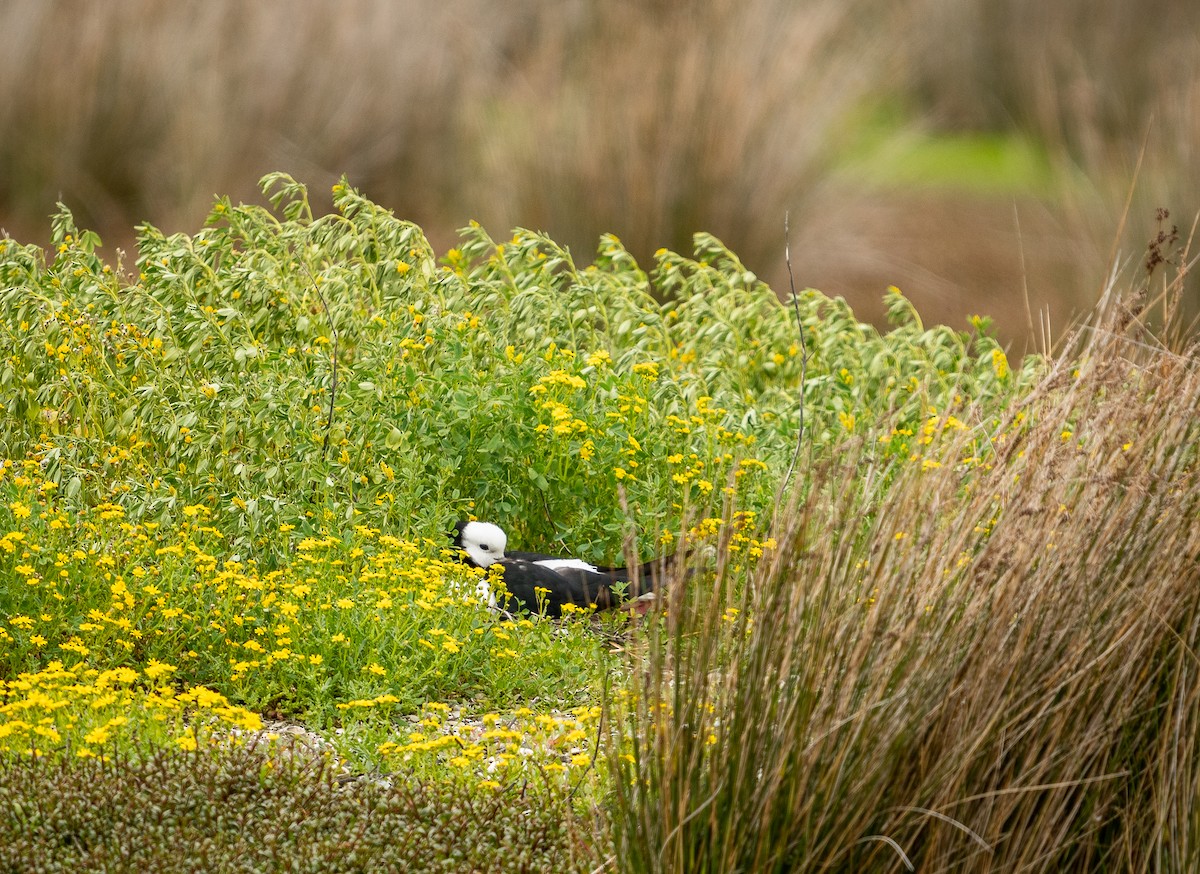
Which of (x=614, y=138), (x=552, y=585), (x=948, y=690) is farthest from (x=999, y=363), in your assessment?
(x=948, y=690)

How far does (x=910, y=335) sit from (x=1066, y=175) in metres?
2.18

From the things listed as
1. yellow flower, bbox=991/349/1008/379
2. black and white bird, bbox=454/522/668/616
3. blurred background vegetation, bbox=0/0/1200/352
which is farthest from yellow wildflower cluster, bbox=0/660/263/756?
blurred background vegetation, bbox=0/0/1200/352

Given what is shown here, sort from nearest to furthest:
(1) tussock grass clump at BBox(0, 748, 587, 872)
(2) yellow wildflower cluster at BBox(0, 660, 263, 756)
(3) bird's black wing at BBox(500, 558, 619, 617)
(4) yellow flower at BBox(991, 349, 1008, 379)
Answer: (1) tussock grass clump at BBox(0, 748, 587, 872), (2) yellow wildflower cluster at BBox(0, 660, 263, 756), (3) bird's black wing at BBox(500, 558, 619, 617), (4) yellow flower at BBox(991, 349, 1008, 379)

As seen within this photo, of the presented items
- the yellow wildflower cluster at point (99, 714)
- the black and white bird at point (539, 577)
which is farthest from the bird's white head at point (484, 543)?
the yellow wildflower cluster at point (99, 714)

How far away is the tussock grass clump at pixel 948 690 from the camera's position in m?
2.52

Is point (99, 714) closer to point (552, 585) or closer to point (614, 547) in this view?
point (552, 585)

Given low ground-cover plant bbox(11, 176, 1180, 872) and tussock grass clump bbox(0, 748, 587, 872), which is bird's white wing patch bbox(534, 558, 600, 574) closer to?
low ground-cover plant bbox(11, 176, 1180, 872)

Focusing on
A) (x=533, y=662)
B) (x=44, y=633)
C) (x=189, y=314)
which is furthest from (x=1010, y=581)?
(x=189, y=314)

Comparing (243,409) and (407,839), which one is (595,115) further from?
(407,839)

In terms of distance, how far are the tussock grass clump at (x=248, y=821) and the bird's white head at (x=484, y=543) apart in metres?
1.27

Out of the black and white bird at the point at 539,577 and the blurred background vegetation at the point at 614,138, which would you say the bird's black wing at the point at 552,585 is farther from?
the blurred background vegetation at the point at 614,138

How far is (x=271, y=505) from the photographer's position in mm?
4633

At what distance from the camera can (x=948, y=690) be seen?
2.51 meters

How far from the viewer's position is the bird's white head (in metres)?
4.54
